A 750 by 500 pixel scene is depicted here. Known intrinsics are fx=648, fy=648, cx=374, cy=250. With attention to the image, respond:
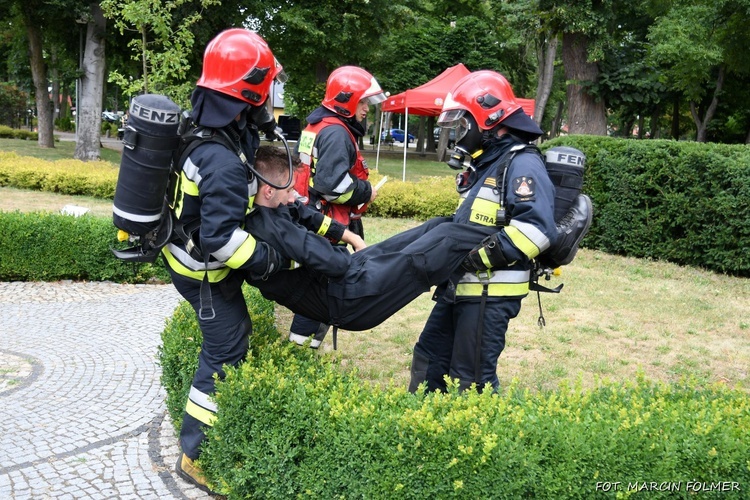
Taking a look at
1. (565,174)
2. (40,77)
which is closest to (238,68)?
(565,174)

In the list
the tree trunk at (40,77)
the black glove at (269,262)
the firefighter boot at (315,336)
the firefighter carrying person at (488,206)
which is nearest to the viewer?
the black glove at (269,262)

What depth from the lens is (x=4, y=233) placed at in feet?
26.7

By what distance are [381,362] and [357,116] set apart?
7.50 ft

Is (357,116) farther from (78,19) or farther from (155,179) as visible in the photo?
(78,19)

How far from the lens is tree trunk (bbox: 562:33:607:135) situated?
57.5 feet

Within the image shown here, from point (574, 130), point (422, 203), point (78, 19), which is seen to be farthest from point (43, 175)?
point (574, 130)

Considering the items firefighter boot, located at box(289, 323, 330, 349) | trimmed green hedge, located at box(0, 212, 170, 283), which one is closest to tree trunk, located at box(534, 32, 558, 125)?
trimmed green hedge, located at box(0, 212, 170, 283)

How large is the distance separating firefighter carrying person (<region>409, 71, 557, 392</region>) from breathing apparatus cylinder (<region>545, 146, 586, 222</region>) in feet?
0.50

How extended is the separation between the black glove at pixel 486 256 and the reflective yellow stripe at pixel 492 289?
0.21 metres

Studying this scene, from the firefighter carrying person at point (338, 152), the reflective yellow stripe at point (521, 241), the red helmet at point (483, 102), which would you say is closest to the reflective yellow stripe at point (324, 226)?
the firefighter carrying person at point (338, 152)

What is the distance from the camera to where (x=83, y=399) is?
5020 millimetres

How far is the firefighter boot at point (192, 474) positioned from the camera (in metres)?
3.71

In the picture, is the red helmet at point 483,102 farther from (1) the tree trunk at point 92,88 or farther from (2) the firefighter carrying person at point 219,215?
(1) the tree trunk at point 92,88

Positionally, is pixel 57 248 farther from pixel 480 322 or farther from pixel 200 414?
pixel 480 322
